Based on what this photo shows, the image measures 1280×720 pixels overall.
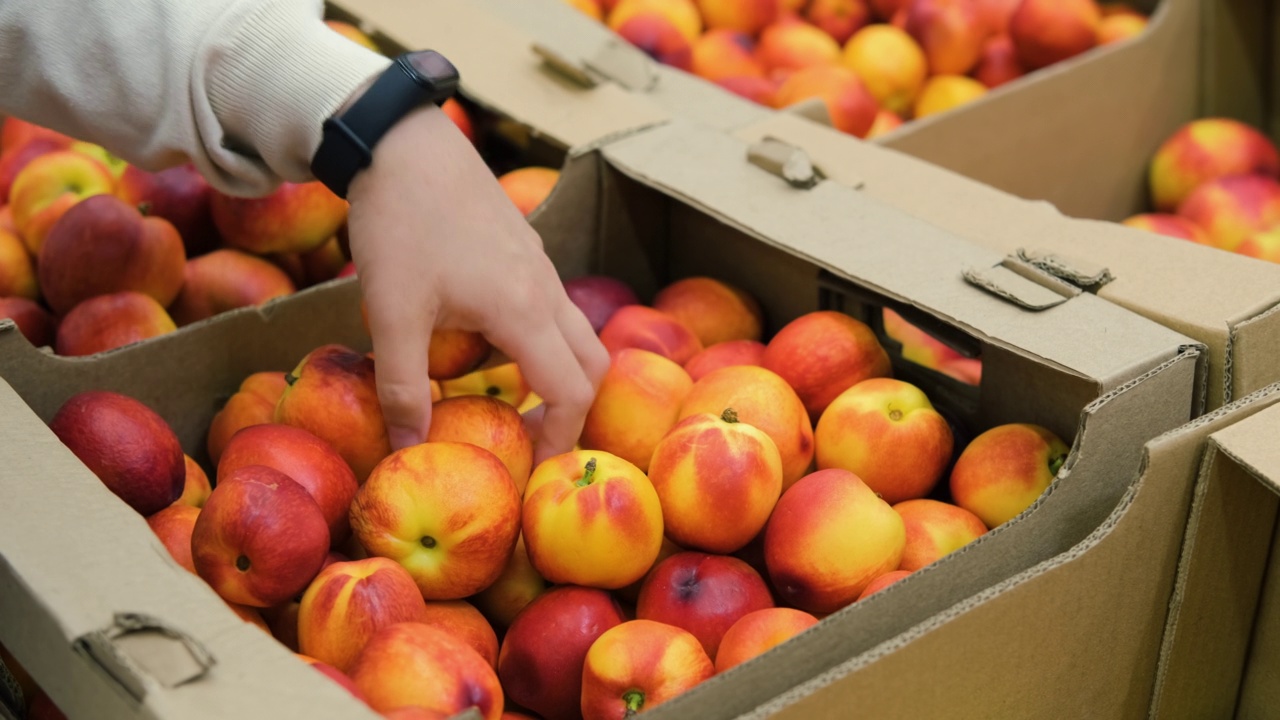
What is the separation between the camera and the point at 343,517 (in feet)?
3.00

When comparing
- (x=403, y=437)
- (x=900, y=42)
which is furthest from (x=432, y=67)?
(x=900, y=42)

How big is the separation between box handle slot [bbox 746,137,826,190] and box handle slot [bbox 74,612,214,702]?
722 millimetres

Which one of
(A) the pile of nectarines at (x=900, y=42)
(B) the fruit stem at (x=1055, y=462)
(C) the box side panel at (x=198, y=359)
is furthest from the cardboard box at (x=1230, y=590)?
(A) the pile of nectarines at (x=900, y=42)

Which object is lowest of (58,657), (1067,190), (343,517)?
(1067,190)

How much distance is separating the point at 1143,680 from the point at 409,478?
1.85 feet

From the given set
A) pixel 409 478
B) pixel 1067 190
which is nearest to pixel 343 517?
pixel 409 478

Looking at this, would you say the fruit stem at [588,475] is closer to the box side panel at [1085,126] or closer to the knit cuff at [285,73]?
the knit cuff at [285,73]

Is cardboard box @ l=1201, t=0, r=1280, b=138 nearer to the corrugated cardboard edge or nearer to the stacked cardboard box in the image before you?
the stacked cardboard box

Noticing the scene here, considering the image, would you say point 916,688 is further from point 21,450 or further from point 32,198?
point 32,198

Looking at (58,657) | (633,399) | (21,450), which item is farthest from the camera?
(633,399)

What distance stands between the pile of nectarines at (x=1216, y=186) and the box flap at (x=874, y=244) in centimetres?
59

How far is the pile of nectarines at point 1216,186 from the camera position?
5.02 ft

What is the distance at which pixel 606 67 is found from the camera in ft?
4.61

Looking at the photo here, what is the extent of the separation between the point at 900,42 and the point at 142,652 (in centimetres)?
159
